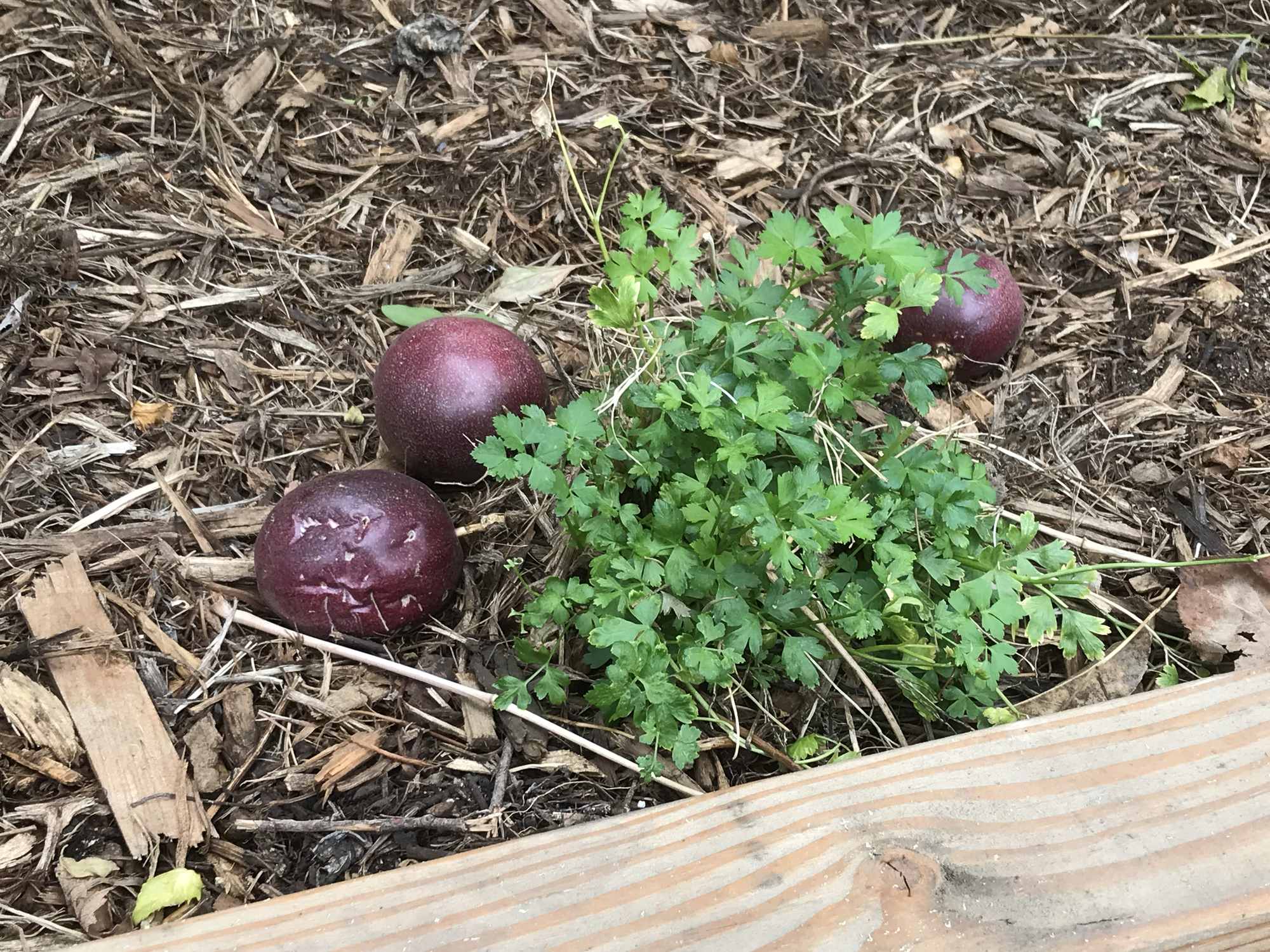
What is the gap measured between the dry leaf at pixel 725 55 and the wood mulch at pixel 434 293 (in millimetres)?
30

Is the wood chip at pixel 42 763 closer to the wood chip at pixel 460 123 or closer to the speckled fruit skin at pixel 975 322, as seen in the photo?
the wood chip at pixel 460 123

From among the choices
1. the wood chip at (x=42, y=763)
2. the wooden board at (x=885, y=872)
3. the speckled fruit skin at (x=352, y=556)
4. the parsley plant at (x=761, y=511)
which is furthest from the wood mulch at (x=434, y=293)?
the wooden board at (x=885, y=872)

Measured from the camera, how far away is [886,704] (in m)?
2.08

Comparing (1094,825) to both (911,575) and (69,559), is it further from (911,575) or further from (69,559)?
(69,559)

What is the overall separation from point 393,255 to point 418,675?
1.49m

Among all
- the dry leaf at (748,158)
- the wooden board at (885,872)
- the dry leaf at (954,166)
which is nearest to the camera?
the wooden board at (885,872)

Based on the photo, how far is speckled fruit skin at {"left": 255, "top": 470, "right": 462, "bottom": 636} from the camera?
2031mm

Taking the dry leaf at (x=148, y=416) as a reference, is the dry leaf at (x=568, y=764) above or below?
below

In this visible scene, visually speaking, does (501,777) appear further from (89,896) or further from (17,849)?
(17,849)

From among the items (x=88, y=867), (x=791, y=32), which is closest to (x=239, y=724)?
(x=88, y=867)

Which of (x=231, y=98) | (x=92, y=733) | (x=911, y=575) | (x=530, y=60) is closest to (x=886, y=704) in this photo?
(x=911, y=575)

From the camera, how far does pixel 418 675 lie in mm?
2062

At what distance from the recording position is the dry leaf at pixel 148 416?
2490 millimetres

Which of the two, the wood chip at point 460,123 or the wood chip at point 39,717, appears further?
the wood chip at point 460,123
